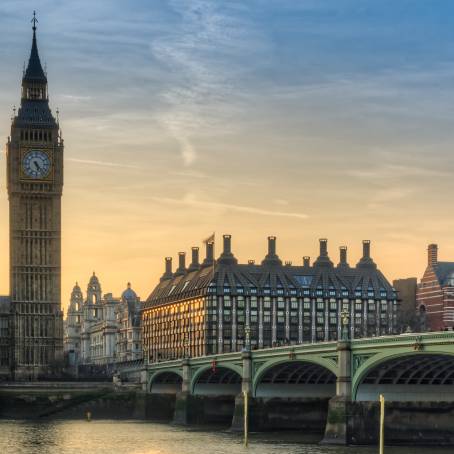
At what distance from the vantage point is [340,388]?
11188 centimetres

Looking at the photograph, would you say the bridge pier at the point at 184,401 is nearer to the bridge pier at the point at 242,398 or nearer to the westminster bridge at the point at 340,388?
the westminster bridge at the point at 340,388

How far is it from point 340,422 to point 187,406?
46.4 metres

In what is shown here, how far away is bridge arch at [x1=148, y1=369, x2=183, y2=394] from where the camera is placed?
180500mm

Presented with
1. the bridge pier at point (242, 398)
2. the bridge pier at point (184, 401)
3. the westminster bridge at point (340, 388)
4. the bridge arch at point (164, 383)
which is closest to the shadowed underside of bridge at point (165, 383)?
the bridge arch at point (164, 383)

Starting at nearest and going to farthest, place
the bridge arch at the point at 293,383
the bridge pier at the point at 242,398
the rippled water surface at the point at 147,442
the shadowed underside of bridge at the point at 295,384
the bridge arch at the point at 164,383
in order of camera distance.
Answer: the rippled water surface at the point at 147,442 < the bridge pier at the point at 242,398 < the bridge arch at the point at 293,383 < the shadowed underside of bridge at the point at 295,384 < the bridge arch at the point at 164,383

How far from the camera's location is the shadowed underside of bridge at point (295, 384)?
442 feet

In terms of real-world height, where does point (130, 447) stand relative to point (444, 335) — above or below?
below

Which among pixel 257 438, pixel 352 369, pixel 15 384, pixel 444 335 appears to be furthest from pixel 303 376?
pixel 15 384

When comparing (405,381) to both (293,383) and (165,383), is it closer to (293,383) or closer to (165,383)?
(293,383)

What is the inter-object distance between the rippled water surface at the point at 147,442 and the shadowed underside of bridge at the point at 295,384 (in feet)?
19.5

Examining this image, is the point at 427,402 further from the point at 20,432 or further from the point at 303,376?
the point at 20,432

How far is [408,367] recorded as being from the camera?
364 ft

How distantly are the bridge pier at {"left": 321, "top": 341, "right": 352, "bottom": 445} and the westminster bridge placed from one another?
76 mm

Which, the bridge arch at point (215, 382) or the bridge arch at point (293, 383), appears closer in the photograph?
the bridge arch at point (293, 383)
